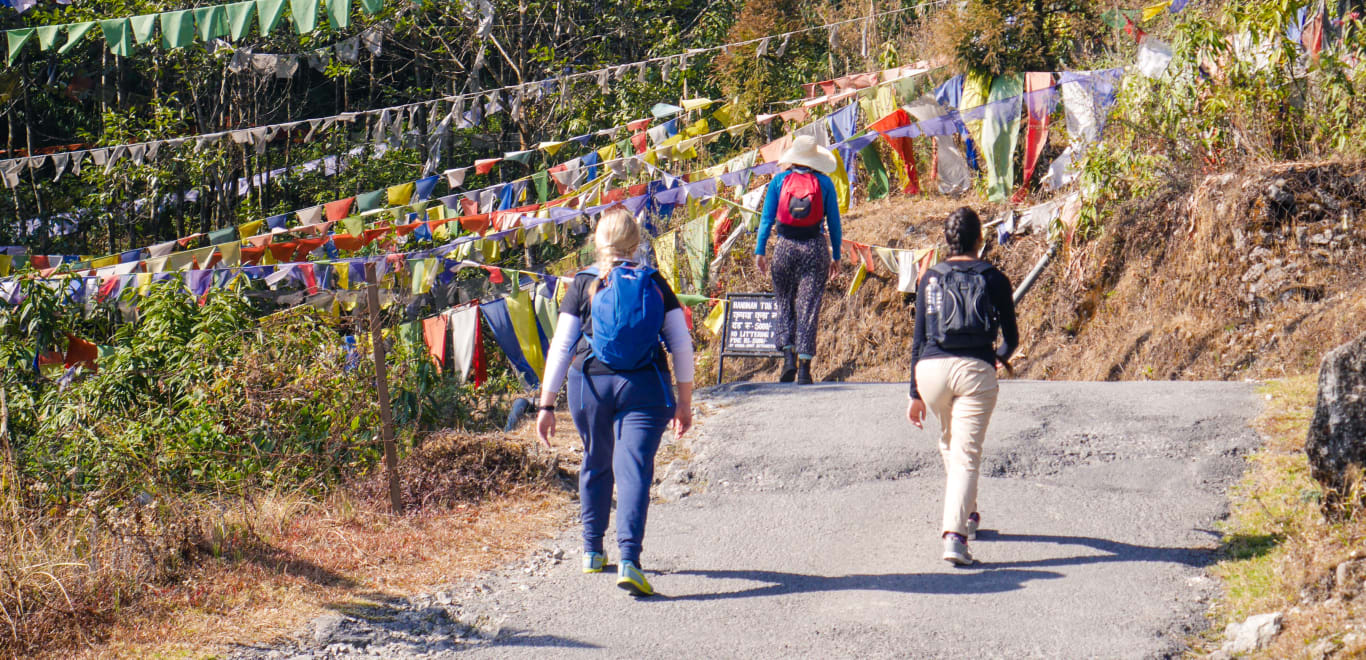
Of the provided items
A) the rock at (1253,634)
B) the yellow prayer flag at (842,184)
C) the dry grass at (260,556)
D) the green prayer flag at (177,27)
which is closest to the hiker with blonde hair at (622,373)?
the dry grass at (260,556)

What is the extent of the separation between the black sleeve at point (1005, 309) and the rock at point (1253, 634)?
1470mm

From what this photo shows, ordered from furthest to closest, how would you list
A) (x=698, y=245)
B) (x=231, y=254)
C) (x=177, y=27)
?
(x=698, y=245) < (x=231, y=254) < (x=177, y=27)

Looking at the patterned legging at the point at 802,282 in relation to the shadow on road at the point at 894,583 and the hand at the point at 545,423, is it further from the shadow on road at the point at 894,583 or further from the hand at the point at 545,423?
the hand at the point at 545,423

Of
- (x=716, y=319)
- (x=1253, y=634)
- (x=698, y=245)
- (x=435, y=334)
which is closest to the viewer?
(x=1253, y=634)

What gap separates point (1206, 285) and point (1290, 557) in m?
5.95

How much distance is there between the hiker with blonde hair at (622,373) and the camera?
4684 millimetres

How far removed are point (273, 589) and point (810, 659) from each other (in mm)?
2424

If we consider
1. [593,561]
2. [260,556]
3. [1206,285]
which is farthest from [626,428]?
[1206,285]

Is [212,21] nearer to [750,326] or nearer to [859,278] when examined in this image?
[750,326]

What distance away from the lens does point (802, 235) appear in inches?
345

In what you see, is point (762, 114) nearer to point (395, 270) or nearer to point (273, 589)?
point (395, 270)

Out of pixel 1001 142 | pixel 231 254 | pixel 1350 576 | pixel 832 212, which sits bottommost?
pixel 1350 576

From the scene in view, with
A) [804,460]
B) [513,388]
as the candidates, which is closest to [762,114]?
[513,388]

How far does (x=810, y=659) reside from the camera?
4.19 metres
